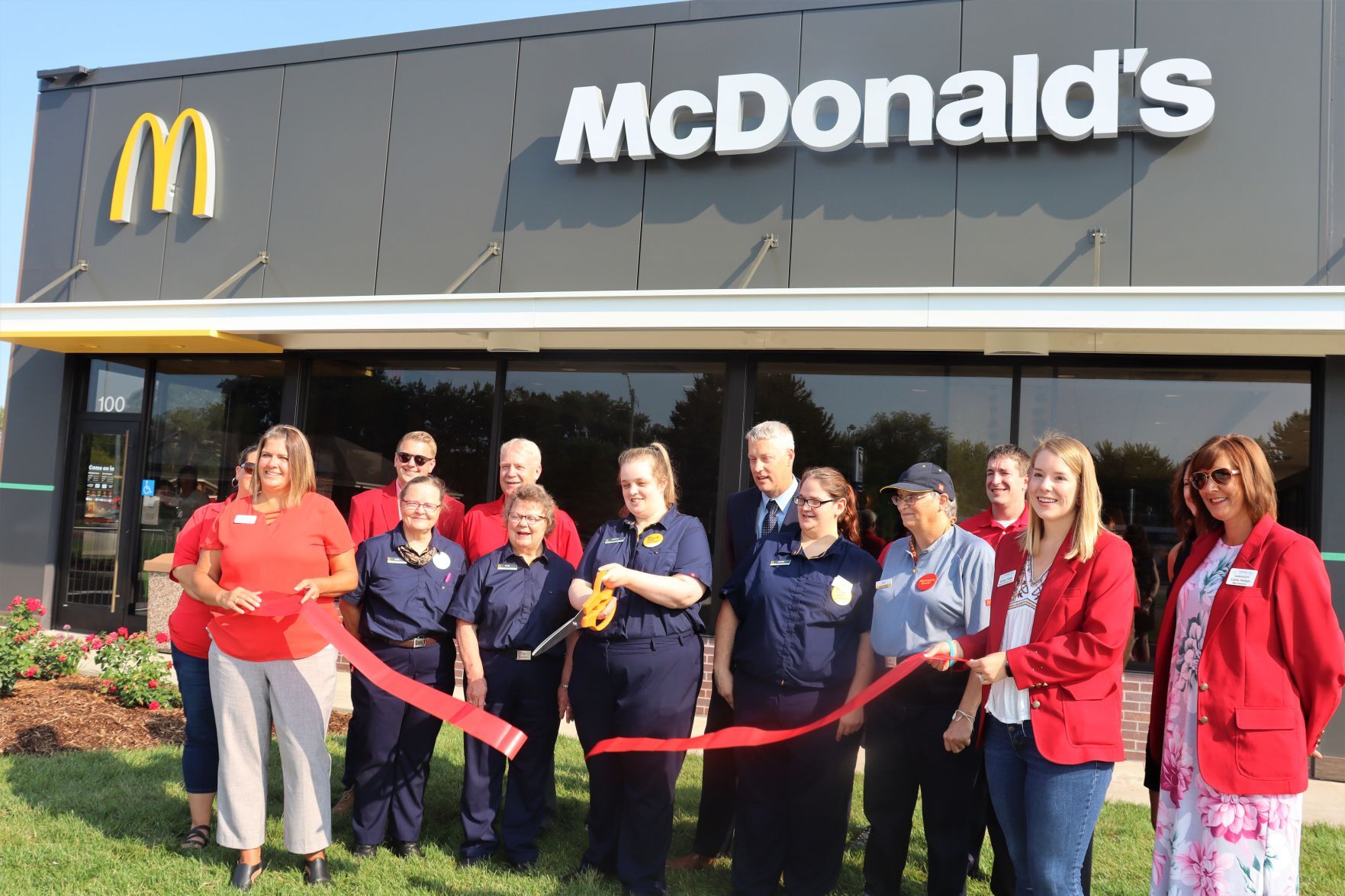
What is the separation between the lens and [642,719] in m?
4.22

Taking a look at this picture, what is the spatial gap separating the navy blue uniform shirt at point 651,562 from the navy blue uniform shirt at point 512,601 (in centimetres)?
24

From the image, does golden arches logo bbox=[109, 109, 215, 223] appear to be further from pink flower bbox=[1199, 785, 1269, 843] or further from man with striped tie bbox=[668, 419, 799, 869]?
pink flower bbox=[1199, 785, 1269, 843]

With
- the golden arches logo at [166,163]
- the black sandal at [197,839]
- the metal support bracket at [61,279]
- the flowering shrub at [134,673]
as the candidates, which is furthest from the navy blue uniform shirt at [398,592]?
the metal support bracket at [61,279]

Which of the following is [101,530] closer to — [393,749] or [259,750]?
[259,750]

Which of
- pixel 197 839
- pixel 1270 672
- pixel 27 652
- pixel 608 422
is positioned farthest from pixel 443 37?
pixel 1270 672

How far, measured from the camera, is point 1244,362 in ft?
25.3

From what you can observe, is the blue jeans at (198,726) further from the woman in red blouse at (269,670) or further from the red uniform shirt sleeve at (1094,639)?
the red uniform shirt sleeve at (1094,639)

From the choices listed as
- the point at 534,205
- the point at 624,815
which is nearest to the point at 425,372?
the point at 534,205

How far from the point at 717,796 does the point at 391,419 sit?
6095 millimetres

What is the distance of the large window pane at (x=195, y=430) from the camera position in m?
10.7

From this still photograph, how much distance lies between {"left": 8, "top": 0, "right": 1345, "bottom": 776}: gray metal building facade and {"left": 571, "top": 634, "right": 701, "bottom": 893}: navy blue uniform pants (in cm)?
395

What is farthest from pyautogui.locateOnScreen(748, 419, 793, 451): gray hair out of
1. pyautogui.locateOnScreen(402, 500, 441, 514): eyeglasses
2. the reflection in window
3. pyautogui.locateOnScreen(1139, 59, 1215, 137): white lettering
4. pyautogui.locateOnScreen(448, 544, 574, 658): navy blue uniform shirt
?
the reflection in window

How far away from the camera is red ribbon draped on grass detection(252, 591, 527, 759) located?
161 inches

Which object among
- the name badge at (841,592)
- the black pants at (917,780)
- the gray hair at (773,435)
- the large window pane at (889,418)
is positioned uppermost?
the large window pane at (889,418)
